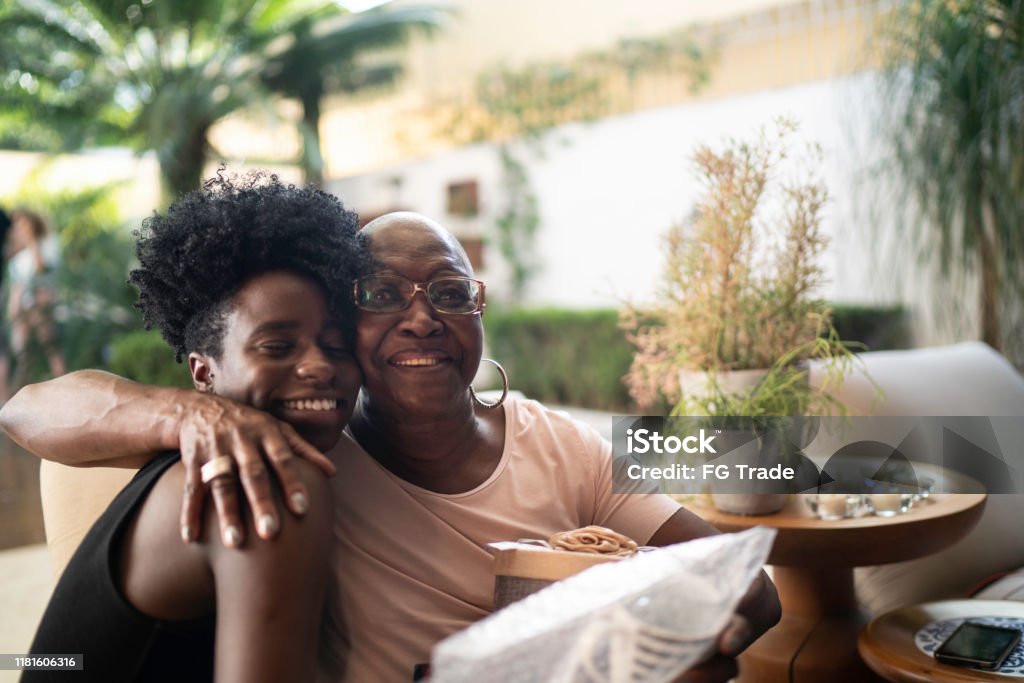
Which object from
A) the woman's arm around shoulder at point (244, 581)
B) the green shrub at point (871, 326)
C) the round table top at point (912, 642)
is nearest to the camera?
the woman's arm around shoulder at point (244, 581)

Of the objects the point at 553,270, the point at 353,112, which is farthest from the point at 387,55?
the point at 553,270

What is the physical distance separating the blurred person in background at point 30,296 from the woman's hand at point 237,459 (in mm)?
6510

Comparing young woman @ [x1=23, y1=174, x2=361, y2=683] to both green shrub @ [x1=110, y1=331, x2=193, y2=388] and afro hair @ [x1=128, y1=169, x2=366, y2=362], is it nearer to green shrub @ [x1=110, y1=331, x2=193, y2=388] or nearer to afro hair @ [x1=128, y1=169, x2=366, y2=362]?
afro hair @ [x1=128, y1=169, x2=366, y2=362]

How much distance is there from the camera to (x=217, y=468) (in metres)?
1.00

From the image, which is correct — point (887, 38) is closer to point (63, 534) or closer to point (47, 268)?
point (63, 534)

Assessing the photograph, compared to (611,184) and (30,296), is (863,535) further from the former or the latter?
(30,296)

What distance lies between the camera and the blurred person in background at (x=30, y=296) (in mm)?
6887

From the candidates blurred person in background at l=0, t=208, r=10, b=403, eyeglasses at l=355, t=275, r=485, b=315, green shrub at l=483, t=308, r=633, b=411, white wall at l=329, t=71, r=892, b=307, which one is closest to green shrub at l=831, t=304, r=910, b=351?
white wall at l=329, t=71, r=892, b=307

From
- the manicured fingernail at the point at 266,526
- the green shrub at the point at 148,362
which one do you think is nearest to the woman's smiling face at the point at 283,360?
the manicured fingernail at the point at 266,526

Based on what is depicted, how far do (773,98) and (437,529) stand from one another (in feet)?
20.4

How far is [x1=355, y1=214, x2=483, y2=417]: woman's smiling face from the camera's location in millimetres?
1356

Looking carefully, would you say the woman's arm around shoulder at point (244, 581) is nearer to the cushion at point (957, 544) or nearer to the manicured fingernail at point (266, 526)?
the manicured fingernail at point (266, 526)

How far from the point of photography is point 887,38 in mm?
3873

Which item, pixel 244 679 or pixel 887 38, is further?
pixel 887 38
